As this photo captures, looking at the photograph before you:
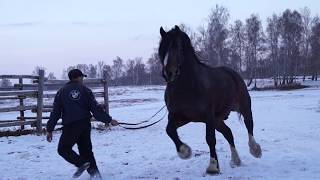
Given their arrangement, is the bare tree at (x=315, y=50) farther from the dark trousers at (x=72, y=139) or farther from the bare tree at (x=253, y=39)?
the dark trousers at (x=72, y=139)

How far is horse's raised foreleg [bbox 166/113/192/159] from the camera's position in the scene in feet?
21.8

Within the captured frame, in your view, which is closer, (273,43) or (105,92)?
(105,92)

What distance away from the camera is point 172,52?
6371 millimetres

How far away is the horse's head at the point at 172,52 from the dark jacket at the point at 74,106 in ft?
3.87

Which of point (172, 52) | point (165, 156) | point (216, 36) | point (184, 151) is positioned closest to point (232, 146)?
point (184, 151)

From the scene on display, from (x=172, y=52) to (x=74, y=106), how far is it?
1.61m

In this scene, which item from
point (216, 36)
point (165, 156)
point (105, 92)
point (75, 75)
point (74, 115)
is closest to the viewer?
point (74, 115)

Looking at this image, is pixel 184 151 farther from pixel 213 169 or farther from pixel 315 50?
pixel 315 50

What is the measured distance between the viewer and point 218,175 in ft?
22.1

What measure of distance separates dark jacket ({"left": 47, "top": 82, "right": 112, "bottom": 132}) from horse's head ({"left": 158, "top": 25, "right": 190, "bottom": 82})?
1179 mm

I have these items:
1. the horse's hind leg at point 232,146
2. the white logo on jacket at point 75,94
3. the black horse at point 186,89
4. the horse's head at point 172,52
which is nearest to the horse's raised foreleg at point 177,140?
the black horse at point 186,89

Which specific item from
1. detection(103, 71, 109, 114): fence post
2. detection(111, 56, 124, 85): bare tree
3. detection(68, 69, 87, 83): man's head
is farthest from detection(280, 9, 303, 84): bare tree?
detection(111, 56, 124, 85): bare tree

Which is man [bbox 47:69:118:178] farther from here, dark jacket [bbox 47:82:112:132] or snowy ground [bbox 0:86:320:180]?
snowy ground [bbox 0:86:320:180]

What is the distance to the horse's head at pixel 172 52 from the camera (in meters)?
6.18
